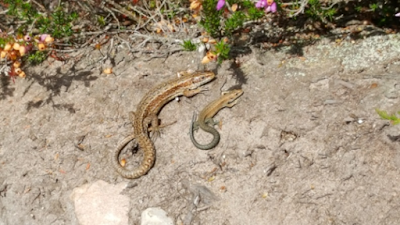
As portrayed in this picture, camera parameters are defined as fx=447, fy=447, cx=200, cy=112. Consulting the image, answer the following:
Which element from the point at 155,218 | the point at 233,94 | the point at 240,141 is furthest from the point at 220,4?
the point at 155,218

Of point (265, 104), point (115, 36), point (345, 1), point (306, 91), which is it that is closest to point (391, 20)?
point (345, 1)

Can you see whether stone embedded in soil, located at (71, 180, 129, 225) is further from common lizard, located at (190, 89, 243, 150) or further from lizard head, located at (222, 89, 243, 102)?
lizard head, located at (222, 89, 243, 102)

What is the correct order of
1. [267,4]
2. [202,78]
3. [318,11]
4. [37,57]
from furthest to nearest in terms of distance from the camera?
1. [37,57]
2. [202,78]
3. [318,11]
4. [267,4]

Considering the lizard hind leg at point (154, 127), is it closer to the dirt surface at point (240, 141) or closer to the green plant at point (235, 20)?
the dirt surface at point (240, 141)

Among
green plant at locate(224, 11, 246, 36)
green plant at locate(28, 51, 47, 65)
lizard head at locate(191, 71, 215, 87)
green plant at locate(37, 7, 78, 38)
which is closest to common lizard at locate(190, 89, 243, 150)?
lizard head at locate(191, 71, 215, 87)

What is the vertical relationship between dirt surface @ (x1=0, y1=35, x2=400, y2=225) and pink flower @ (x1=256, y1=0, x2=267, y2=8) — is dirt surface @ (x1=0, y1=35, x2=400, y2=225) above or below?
below

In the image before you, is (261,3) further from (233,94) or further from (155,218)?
(155,218)

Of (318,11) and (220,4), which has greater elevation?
(220,4)

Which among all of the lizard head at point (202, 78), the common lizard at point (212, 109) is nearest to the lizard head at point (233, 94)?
the common lizard at point (212, 109)
